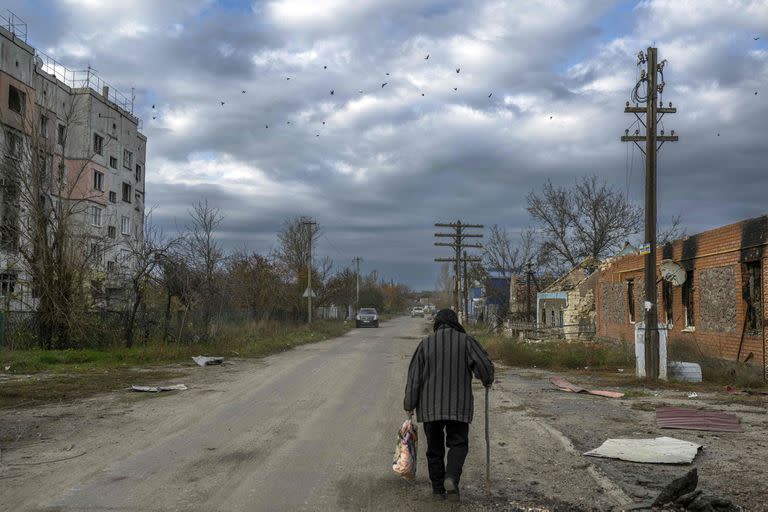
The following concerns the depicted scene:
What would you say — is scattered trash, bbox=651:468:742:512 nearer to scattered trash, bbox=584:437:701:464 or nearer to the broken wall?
scattered trash, bbox=584:437:701:464

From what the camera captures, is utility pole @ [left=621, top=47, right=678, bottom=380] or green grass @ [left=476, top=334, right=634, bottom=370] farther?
green grass @ [left=476, top=334, right=634, bottom=370]

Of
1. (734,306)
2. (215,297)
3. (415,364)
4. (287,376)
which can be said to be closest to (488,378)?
(415,364)

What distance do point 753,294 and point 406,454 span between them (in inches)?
511

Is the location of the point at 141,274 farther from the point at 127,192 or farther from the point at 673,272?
the point at 127,192

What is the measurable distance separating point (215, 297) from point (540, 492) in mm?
22073

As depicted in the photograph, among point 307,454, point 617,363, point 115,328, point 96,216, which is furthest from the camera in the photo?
point 96,216

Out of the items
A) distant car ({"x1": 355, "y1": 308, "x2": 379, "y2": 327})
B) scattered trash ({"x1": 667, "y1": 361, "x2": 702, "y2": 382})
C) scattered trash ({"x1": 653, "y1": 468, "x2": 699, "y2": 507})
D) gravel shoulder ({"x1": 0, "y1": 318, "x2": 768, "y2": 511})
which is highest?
distant car ({"x1": 355, "y1": 308, "x2": 379, "y2": 327})

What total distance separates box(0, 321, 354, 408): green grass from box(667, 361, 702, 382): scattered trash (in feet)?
39.5

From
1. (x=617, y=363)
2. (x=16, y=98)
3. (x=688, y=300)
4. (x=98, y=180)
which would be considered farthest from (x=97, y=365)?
(x=98, y=180)

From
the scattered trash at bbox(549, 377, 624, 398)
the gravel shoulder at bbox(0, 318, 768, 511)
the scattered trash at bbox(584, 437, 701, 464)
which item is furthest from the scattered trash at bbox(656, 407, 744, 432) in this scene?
the scattered trash at bbox(549, 377, 624, 398)

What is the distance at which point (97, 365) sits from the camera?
19328mm

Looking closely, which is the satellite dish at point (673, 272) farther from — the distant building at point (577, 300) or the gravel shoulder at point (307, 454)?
the distant building at point (577, 300)

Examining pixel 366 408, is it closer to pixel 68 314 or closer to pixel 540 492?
pixel 540 492

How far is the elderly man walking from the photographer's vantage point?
605cm
